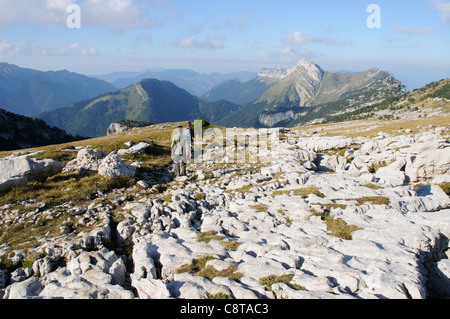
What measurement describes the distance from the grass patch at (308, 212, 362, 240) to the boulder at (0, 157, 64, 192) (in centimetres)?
2802

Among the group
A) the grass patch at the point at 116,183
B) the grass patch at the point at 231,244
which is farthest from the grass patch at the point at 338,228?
the grass patch at the point at 116,183

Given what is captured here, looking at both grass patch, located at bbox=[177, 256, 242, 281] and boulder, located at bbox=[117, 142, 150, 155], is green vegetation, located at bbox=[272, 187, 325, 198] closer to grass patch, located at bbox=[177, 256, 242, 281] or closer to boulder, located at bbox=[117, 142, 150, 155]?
grass patch, located at bbox=[177, 256, 242, 281]

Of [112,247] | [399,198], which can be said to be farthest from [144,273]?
[399,198]

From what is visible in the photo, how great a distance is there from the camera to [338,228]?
1634cm

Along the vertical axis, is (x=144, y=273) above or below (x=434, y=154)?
below

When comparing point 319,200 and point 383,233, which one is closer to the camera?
point 383,233

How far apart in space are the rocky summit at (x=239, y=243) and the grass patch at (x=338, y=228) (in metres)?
0.07

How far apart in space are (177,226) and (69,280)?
792 centimetres

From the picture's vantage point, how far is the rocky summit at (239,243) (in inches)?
414

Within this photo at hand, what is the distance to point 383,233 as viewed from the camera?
15.0 metres

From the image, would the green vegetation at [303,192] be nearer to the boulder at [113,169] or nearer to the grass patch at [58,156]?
the boulder at [113,169]

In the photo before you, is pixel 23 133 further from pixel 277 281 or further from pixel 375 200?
pixel 375 200

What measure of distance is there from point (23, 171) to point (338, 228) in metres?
29.6

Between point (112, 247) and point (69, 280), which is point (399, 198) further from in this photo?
point (69, 280)
